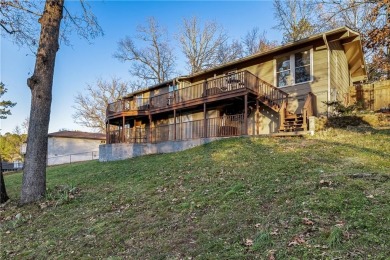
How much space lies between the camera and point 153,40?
112 feet

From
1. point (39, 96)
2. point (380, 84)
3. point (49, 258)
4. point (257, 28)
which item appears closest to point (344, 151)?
point (49, 258)

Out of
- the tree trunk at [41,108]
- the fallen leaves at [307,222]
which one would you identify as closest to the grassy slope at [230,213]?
the fallen leaves at [307,222]

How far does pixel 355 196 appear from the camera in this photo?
410 cm

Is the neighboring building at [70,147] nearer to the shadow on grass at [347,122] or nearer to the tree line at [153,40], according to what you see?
the tree line at [153,40]

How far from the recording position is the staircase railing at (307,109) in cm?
1144

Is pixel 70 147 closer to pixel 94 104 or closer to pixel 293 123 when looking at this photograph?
pixel 94 104

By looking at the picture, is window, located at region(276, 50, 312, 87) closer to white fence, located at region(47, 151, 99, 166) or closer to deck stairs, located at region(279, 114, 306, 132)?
deck stairs, located at region(279, 114, 306, 132)

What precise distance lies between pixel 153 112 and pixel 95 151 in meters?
18.1

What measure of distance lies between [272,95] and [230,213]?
10.5 meters

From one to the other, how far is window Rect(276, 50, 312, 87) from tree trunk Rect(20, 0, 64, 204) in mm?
10846

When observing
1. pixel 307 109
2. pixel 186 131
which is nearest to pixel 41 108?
pixel 307 109

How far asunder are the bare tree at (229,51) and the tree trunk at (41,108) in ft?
88.0

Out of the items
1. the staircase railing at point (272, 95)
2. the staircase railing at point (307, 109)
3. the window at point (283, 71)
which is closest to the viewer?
the staircase railing at point (307, 109)

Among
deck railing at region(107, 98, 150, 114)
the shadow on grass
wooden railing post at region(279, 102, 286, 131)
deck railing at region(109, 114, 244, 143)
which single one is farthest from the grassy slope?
deck railing at region(107, 98, 150, 114)
